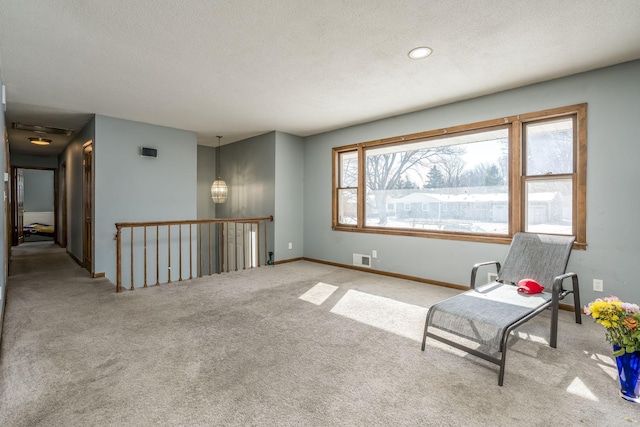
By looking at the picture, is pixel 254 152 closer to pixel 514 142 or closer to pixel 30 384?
pixel 514 142

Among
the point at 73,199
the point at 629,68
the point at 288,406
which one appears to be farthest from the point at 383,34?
the point at 73,199

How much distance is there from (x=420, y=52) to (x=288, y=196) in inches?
152

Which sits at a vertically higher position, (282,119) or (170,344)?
(282,119)

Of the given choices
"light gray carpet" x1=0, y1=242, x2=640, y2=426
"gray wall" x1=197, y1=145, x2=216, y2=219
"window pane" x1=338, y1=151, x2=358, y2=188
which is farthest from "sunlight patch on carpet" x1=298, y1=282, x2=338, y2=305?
"gray wall" x1=197, y1=145, x2=216, y2=219

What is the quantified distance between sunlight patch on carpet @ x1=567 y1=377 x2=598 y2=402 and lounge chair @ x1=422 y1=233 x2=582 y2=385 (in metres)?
0.41

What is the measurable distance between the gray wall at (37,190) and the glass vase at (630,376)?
44.7 feet

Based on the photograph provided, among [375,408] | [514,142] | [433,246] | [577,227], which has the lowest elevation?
[375,408]

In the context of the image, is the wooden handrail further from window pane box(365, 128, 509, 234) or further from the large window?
window pane box(365, 128, 509, 234)

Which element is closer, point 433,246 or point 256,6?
point 256,6

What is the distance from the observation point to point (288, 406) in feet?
5.97

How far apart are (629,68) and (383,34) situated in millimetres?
→ 2547

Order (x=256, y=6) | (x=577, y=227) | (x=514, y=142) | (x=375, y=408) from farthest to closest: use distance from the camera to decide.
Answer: (x=514, y=142)
(x=577, y=227)
(x=256, y=6)
(x=375, y=408)

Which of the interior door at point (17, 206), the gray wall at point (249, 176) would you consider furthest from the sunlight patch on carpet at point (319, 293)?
the interior door at point (17, 206)

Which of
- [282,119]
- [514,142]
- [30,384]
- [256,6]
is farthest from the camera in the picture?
[282,119]
